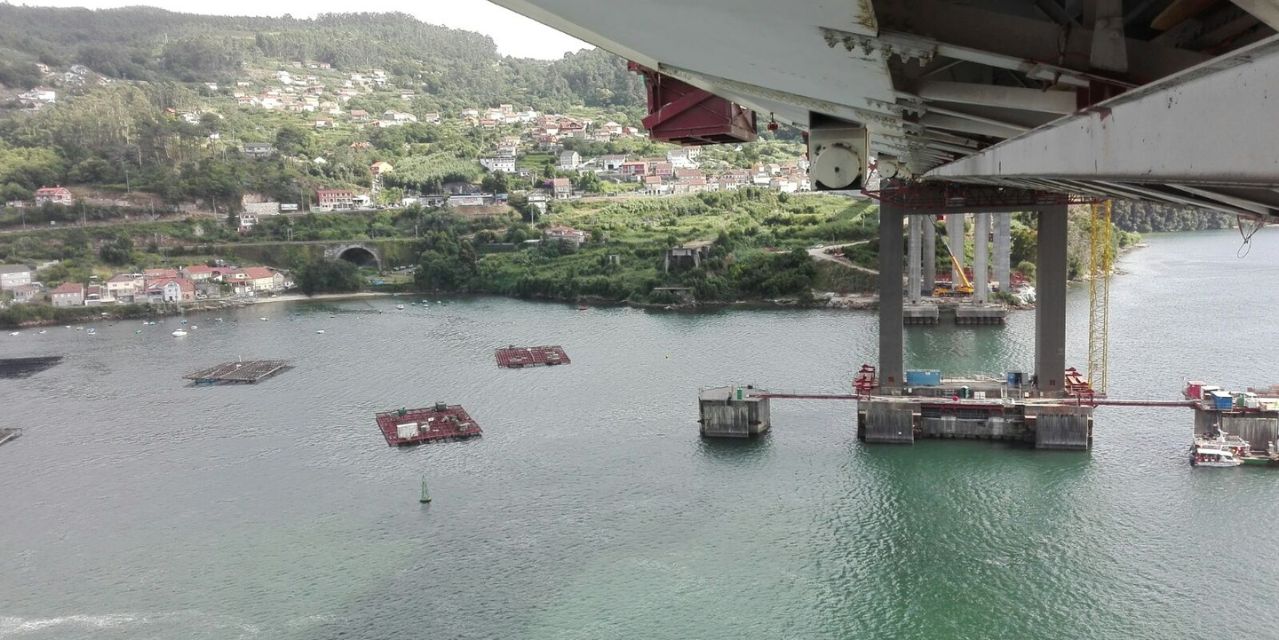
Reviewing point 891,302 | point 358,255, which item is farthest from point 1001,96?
point 358,255

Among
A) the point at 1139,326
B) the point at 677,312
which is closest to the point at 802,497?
the point at 1139,326

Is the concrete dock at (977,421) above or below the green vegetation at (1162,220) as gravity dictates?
below

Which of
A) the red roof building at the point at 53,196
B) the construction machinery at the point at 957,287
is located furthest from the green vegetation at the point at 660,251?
the red roof building at the point at 53,196

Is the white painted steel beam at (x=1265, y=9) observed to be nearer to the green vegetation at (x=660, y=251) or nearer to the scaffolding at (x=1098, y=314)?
the scaffolding at (x=1098, y=314)

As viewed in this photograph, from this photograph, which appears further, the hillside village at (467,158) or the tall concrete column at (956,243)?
the hillside village at (467,158)

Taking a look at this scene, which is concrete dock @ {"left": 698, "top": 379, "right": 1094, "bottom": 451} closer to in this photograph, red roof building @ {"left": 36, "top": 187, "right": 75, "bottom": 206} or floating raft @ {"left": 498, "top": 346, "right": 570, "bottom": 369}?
floating raft @ {"left": 498, "top": 346, "right": 570, "bottom": 369}

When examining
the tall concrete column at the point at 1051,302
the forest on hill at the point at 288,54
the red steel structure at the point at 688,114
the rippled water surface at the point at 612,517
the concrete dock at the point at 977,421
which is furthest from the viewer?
the forest on hill at the point at 288,54

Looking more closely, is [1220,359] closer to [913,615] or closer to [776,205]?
[913,615]
